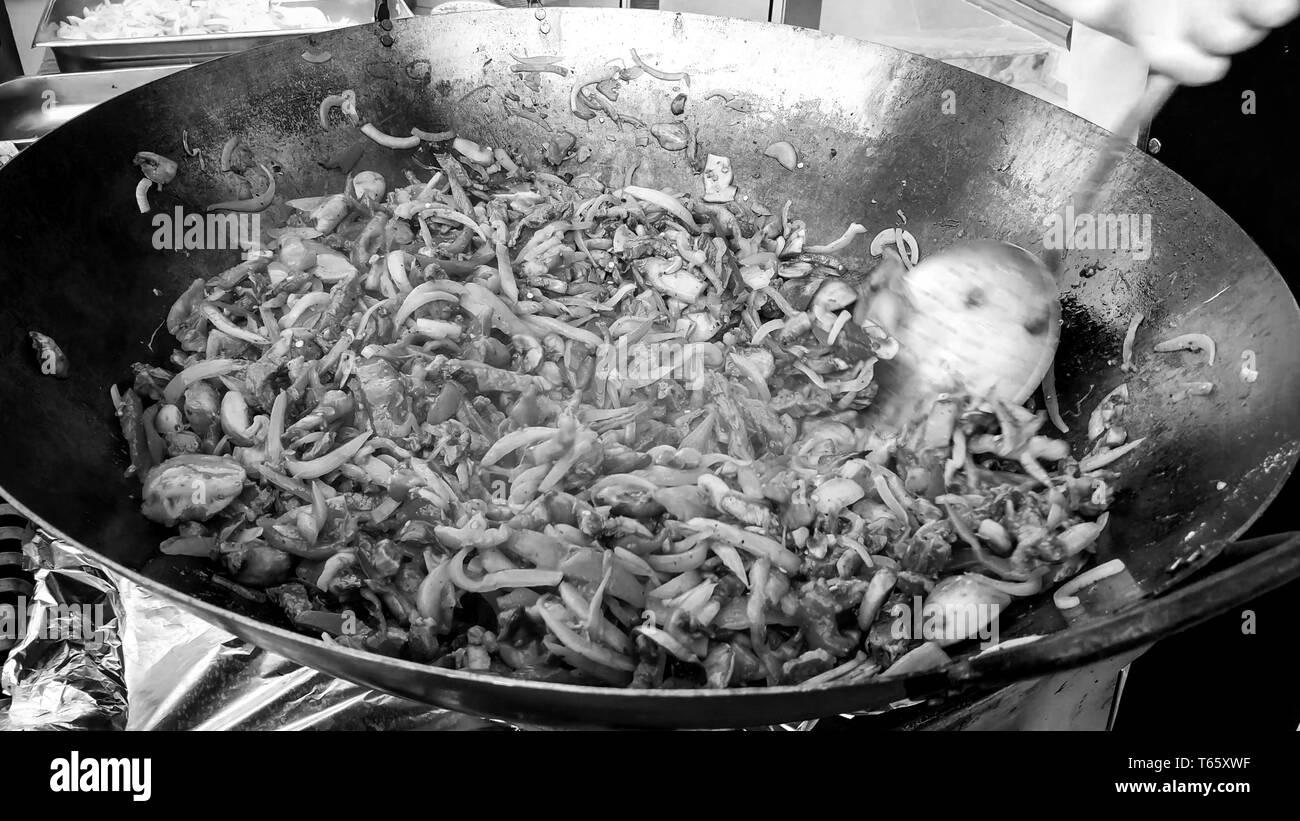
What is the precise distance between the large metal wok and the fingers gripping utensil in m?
0.12

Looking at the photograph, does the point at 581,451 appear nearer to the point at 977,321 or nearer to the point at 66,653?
the point at 977,321

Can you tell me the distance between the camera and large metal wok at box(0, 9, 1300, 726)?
1.42 meters

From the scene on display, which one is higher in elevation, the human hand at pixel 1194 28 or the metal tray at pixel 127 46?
the metal tray at pixel 127 46

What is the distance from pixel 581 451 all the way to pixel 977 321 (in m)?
1.21

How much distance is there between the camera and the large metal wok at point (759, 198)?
142cm

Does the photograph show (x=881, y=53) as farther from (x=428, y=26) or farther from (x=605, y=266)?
(x=428, y=26)

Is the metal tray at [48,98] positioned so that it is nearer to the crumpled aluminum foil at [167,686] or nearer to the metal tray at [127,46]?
the metal tray at [127,46]

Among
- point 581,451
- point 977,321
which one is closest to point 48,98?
point 581,451

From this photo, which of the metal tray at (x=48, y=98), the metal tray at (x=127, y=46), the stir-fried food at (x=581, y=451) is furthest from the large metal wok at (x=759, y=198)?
the metal tray at (x=127, y=46)

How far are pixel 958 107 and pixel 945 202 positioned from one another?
29cm

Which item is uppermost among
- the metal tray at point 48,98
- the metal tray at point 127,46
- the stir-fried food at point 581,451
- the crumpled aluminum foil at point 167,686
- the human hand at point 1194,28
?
the metal tray at point 127,46

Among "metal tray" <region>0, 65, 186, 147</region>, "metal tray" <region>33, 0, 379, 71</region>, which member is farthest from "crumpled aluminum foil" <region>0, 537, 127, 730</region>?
"metal tray" <region>33, 0, 379, 71</region>

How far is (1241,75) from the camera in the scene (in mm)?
2266

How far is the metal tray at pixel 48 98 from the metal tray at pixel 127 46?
0.16 m
